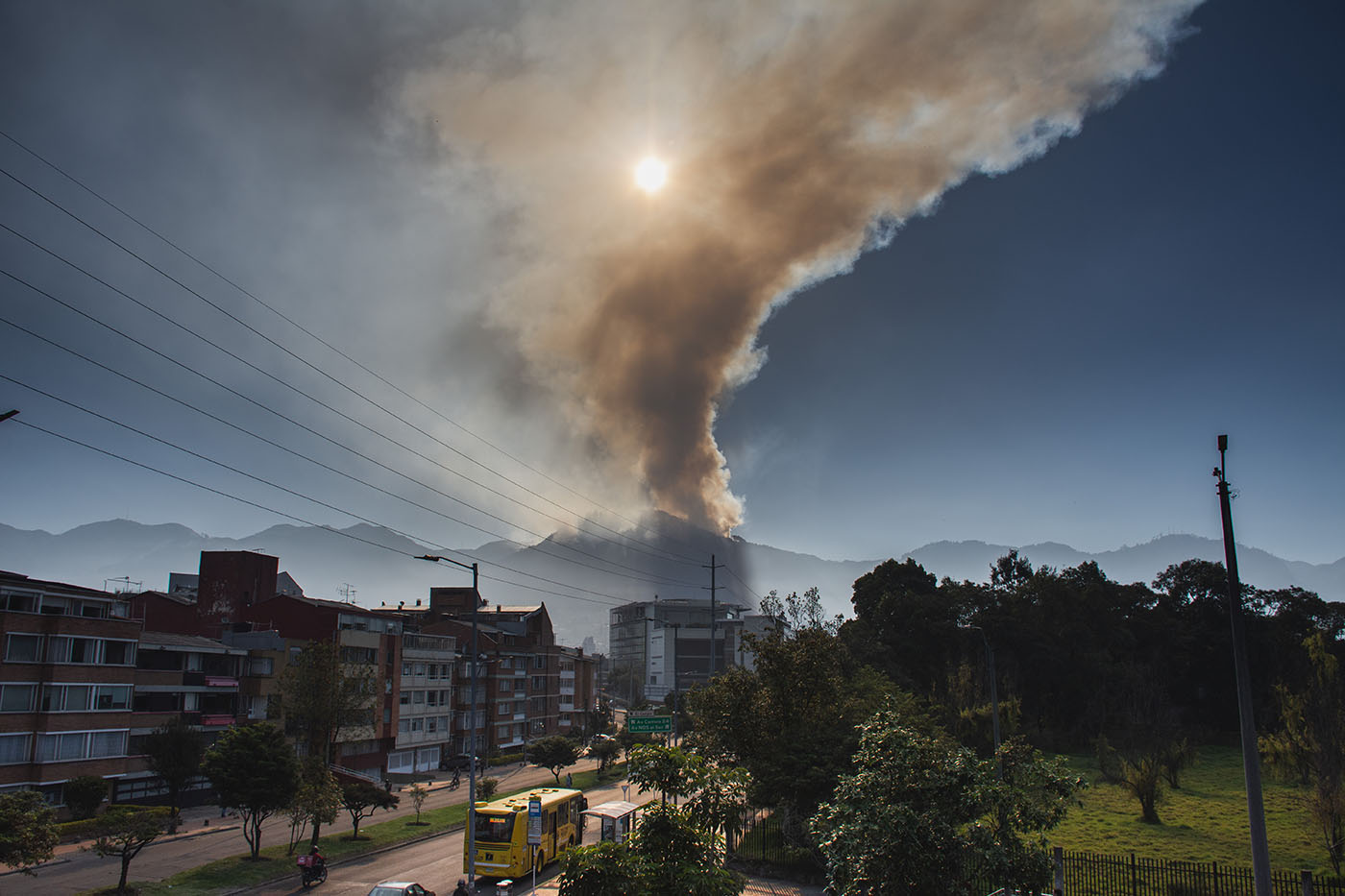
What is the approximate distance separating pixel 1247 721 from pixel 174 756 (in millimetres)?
51599

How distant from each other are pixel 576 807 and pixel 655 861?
2486cm

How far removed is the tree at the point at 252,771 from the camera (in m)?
31.0

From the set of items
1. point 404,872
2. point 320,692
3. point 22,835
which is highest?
point 320,692

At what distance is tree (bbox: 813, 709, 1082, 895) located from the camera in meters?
14.6

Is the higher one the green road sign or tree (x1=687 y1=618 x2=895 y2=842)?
tree (x1=687 y1=618 x2=895 y2=842)

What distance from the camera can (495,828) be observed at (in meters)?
28.8

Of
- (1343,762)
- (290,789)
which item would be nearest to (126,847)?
(290,789)

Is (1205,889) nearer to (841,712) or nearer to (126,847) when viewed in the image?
(841,712)

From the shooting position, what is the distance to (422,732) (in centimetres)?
7819

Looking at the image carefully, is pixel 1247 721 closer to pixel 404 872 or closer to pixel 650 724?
pixel 404 872

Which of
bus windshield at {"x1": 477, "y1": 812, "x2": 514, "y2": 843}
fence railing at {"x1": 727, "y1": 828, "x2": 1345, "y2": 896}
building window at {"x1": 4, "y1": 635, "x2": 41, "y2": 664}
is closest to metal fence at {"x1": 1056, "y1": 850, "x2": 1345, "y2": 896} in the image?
fence railing at {"x1": 727, "y1": 828, "x2": 1345, "y2": 896}

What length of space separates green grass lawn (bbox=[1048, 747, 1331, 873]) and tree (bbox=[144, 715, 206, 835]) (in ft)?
152

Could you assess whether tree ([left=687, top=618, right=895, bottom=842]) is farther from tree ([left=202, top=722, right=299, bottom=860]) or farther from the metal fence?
tree ([left=202, top=722, right=299, bottom=860])

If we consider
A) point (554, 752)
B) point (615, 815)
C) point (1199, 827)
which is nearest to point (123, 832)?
point (615, 815)
